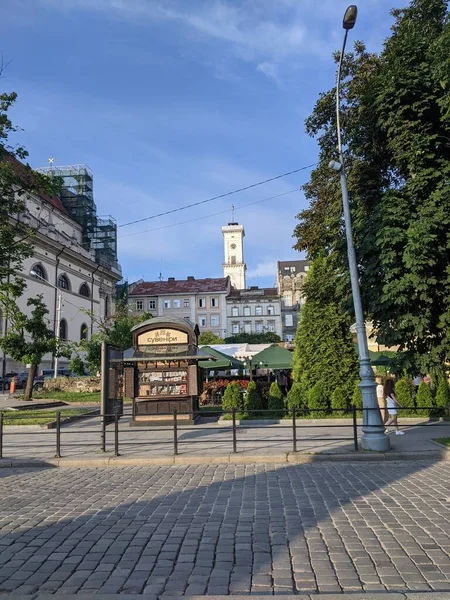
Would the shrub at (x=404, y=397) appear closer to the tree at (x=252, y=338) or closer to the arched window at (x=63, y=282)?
the arched window at (x=63, y=282)

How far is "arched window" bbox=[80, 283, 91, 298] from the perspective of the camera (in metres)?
71.0

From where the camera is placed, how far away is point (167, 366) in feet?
57.3

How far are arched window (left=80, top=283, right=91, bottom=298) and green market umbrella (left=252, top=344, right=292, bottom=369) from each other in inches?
2026

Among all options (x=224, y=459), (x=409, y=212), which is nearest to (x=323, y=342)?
(x=409, y=212)

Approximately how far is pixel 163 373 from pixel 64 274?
169ft

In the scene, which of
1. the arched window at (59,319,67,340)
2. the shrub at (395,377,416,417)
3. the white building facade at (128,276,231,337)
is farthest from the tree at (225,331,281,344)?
the shrub at (395,377,416,417)

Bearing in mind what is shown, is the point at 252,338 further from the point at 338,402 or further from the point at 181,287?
the point at 338,402

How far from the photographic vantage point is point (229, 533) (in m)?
5.90

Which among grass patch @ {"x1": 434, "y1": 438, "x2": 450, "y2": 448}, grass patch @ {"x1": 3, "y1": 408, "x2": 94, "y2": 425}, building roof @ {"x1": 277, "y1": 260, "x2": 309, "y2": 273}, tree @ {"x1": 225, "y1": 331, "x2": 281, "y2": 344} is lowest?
→ grass patch @ {"x1": 434, "y1": 438, "x2": 450, "y2": 448}

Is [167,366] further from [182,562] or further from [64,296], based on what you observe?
[64,296]

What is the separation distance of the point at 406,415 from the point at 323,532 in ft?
44.0

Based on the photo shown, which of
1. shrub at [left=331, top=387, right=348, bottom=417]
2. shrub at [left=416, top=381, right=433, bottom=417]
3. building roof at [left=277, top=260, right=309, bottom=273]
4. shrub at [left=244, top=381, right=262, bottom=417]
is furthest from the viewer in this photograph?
building roof at [left=277, top=260, right=309, bottom=273]

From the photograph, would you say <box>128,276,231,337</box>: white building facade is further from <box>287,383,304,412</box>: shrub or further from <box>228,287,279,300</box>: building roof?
<box>287,383,304,412</box>: shrub

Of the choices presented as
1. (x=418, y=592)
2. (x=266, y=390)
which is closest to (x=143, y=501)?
(x=418, y=592)
